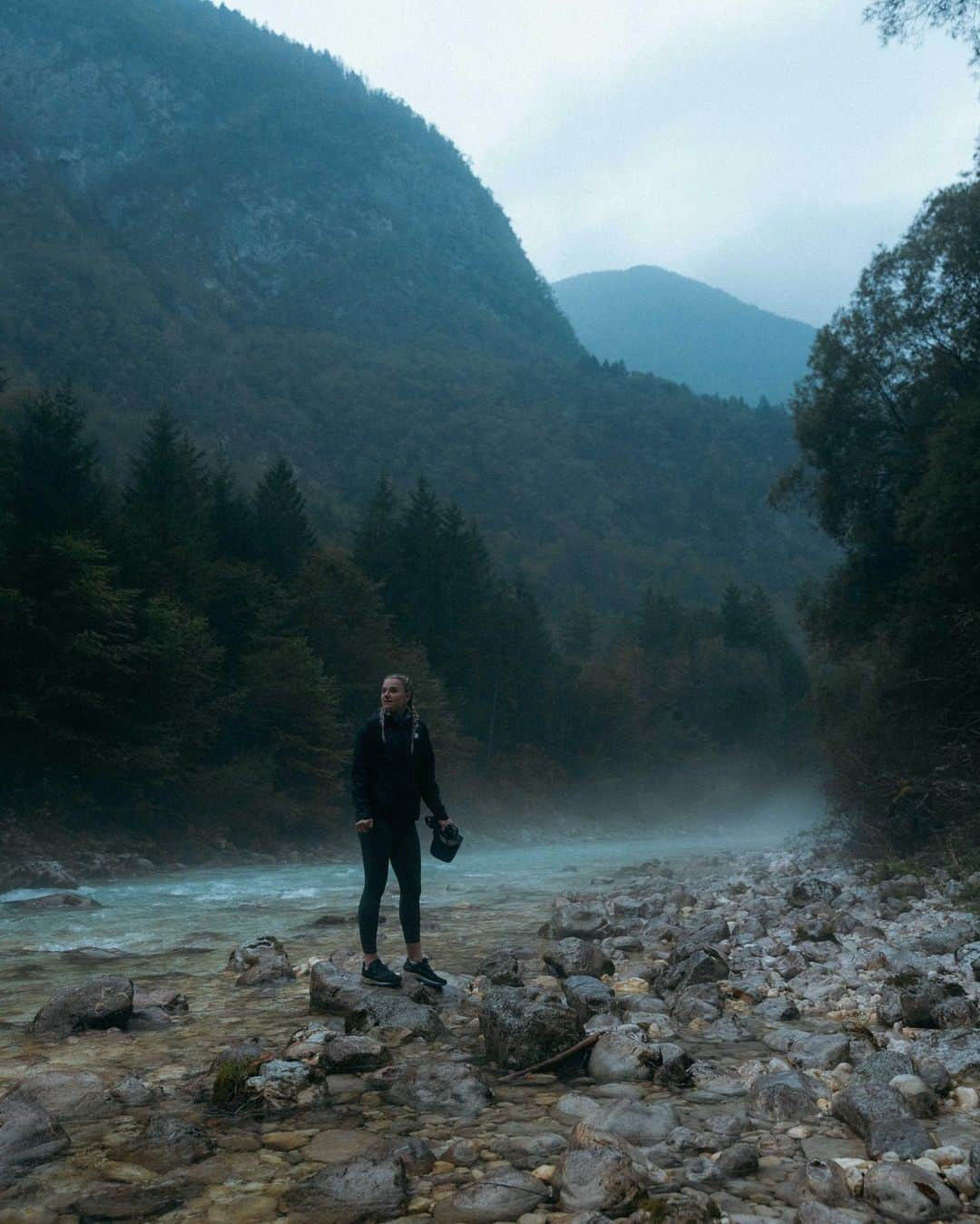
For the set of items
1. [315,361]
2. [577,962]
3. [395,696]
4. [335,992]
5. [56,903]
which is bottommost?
[56,903]

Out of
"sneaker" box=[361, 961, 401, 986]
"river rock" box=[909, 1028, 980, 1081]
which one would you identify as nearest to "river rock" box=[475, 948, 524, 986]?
"sneaker" box=[361, 961, 401, 986]

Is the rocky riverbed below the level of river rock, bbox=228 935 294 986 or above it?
above

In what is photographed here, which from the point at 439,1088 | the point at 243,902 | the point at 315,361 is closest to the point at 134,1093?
the point at 439,1088

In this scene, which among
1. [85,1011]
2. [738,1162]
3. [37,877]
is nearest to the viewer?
[738,1162]

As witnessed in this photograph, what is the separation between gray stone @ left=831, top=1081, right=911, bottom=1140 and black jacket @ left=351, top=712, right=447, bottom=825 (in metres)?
3.38

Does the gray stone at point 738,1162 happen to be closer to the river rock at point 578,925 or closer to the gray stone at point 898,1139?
the gray stone at point 898,1139

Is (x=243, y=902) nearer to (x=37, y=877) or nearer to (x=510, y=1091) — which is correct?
(x=37, y=877)

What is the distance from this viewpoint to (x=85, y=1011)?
18.8ft

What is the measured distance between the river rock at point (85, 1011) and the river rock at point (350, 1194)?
9.22 ft

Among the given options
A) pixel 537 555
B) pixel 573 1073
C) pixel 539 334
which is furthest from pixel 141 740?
pixel 539 334

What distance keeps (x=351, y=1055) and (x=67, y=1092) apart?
131cm

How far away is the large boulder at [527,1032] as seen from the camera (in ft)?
16.3

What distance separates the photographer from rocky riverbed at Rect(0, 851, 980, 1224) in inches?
131

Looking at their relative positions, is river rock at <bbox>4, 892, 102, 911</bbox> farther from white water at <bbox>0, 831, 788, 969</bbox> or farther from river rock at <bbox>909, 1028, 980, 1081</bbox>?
river rock at <bbox>909, 1028, 980, 1081</bbox>
